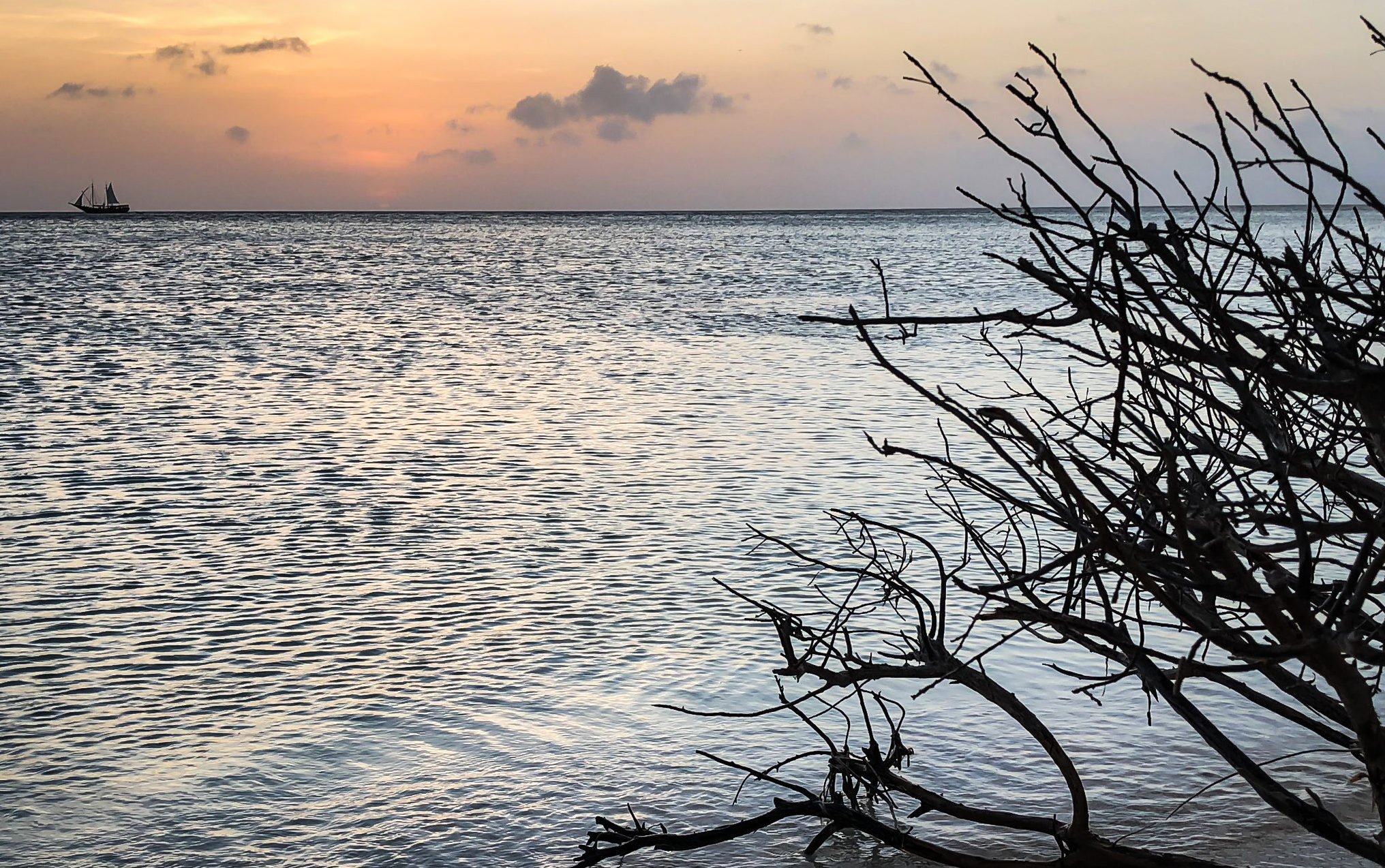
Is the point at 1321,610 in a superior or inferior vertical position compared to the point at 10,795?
superior

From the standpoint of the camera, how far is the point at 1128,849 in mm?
3256

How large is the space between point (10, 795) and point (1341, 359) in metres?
5.28

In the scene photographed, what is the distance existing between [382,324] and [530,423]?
48.9 ft

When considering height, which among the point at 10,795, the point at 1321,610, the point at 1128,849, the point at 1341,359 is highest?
the point at 1341,359

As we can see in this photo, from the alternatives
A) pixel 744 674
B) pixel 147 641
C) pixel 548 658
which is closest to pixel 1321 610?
pixel 744 674

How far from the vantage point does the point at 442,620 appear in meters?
7.57

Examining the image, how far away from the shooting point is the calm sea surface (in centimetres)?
516

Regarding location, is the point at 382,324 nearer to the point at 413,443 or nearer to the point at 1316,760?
the point at 413,443

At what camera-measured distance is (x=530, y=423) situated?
14.7 meters

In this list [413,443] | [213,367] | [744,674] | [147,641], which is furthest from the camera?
[213,367]

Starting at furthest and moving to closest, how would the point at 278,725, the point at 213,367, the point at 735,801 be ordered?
the point at 213,367
the point at 278,725
the point at 735,801

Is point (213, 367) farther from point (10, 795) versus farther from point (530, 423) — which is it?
point (10, 795)

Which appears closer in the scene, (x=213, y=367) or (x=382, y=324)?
(x=213, y=367)

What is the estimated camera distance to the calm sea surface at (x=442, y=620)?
5164 millimetres
